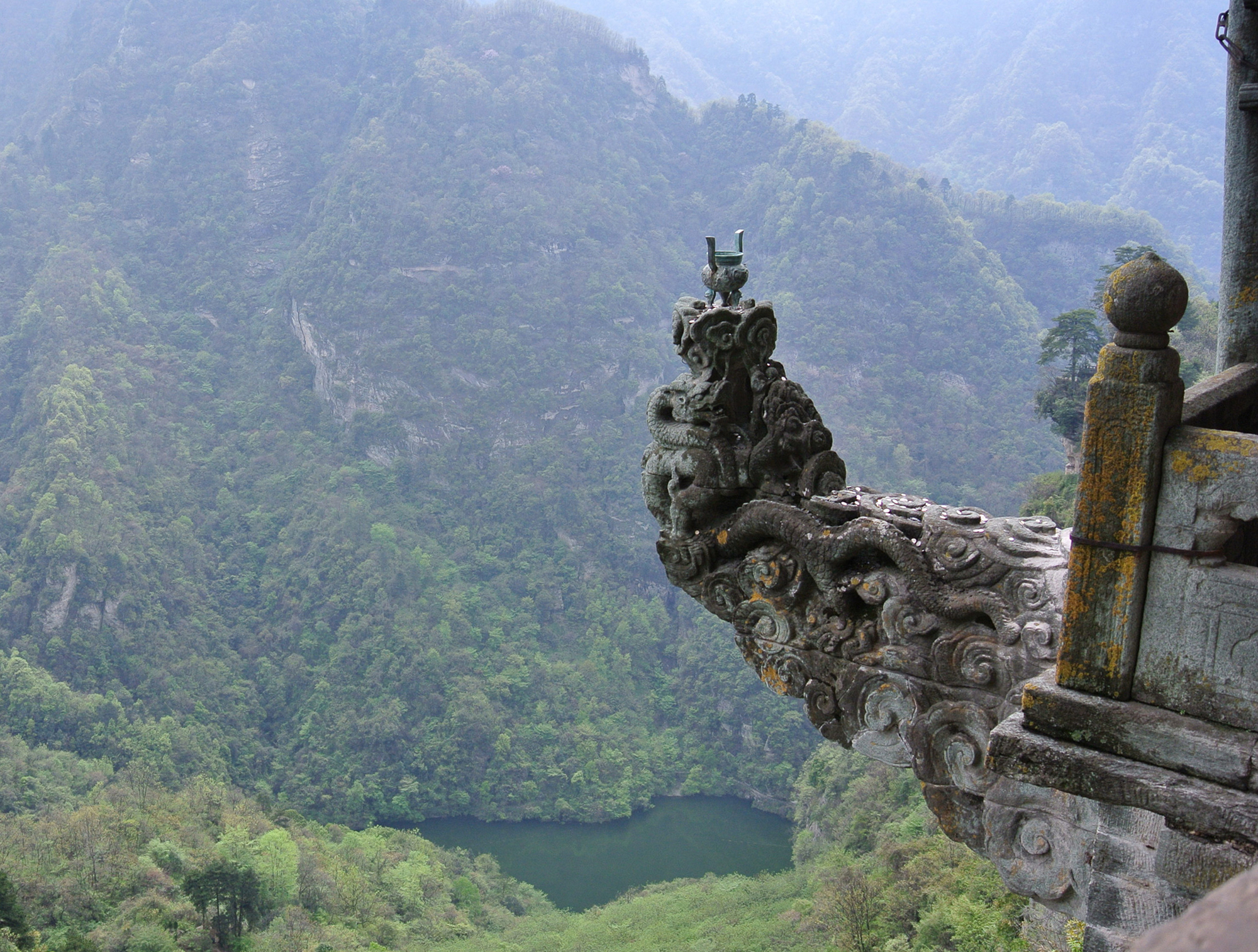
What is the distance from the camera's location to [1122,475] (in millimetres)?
3578

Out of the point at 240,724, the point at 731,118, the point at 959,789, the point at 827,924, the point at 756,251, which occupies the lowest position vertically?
the point at 240,724

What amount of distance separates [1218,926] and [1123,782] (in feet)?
7.82

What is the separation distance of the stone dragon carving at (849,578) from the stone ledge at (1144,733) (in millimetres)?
1502

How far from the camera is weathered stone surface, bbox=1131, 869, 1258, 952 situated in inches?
52.2

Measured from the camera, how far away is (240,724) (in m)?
62.7

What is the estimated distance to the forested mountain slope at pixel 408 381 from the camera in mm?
63281

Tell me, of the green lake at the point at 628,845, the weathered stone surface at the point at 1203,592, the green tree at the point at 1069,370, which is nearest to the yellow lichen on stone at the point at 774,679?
the weathered stone surface at the point at 1203,592

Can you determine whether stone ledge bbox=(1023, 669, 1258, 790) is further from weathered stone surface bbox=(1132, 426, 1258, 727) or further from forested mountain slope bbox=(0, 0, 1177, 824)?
forested mountain slope bbox=(0, 0, 1177, 824)

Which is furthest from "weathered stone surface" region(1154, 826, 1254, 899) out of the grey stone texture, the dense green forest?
the dense green forest

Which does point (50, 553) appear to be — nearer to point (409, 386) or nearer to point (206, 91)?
point (409, 386)

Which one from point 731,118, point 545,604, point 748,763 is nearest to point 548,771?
point 748,763

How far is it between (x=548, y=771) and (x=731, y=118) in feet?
247

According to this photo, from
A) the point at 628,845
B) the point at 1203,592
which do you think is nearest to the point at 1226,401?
the point at 1203,592

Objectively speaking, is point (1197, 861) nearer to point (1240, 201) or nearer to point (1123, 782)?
point (1123, 782)
